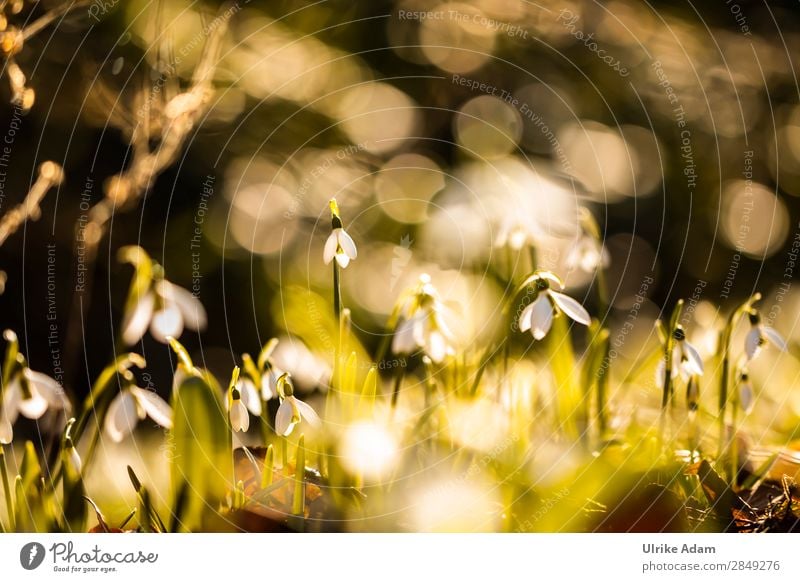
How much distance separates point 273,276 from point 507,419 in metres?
0.34

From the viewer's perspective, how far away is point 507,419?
0.61m

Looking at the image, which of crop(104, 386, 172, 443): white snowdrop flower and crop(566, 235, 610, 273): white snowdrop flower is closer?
crop(104, 386, 172, 443): white snowdrop flower

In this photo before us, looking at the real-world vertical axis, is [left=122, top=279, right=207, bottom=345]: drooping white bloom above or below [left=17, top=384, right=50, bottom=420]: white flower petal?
above

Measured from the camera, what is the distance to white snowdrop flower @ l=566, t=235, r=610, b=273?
71cm

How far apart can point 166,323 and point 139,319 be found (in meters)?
0.03

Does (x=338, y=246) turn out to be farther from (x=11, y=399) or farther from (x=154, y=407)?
(x=11, y=399)

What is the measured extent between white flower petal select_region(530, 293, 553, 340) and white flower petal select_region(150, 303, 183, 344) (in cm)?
34

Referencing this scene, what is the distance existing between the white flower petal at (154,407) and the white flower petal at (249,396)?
73 mm

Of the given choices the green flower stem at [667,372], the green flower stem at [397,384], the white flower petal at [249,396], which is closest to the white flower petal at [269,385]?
the white flower petal at [249,396]

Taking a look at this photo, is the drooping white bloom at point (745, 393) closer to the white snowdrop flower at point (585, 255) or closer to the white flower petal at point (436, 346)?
the white snowdrop flower at point (585, 255)

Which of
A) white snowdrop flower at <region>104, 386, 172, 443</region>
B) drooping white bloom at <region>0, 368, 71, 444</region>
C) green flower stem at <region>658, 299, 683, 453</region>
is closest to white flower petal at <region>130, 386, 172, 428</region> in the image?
white snowdrop flower at <region>104, 386, 172, 443</region>

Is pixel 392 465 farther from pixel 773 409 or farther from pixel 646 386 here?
pixel 773 409

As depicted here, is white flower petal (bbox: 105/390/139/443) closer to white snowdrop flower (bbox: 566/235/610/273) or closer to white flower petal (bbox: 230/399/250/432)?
white flower petal (bbox: 230/399/250/432)
